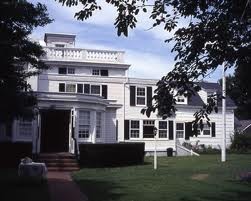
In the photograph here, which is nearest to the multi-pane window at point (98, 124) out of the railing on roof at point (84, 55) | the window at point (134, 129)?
the railing on roof at point (84, 55)

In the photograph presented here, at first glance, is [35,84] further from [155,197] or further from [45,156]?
[155,197]

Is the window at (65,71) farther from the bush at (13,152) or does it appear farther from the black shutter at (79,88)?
the bush at (13,152)

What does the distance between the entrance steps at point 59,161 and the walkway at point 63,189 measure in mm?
2763

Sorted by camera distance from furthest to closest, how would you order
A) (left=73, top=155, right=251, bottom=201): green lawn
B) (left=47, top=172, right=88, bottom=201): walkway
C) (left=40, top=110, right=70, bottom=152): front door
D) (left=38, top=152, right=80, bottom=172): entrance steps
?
1. (left=40, top=110, right=70, bottom=152): front door
2. (left=38, top=152, right=80, bottom=172): entrance steps
3. (left=47, top=172, right=88, bottom=201): walkway
4. (left=73, top=155, right=251, bottom=201): green lawn

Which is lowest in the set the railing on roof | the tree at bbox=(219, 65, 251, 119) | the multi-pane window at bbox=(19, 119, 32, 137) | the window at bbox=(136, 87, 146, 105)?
the multi-pane window at bbox=(19, 119, 32, 137)

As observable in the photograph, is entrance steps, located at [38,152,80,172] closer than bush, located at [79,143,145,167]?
Yes

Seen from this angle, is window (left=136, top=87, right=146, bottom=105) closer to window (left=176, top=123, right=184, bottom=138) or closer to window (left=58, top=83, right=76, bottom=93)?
window (left=176, top=123, right=184, bottom=138)

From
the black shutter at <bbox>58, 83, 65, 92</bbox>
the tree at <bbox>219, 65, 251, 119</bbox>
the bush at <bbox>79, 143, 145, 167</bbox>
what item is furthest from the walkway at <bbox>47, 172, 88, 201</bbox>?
the black shutter at <bbox>58, 83, 65, 92</bbox>

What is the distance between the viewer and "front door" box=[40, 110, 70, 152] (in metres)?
31.4

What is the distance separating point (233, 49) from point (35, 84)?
30.0 metres

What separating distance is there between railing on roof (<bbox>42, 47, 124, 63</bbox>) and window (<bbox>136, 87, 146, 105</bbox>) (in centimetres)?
291

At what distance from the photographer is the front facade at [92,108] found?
30328mm

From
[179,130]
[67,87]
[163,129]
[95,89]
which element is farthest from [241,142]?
[67,87]

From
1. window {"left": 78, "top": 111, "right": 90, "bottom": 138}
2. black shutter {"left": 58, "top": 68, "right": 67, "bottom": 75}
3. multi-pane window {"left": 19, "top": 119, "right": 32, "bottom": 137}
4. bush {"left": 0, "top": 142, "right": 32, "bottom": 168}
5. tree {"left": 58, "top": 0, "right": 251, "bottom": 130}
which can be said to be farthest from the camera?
black shutter {"left": 58, "top": 68, "right": 67, "bottom": 75}
